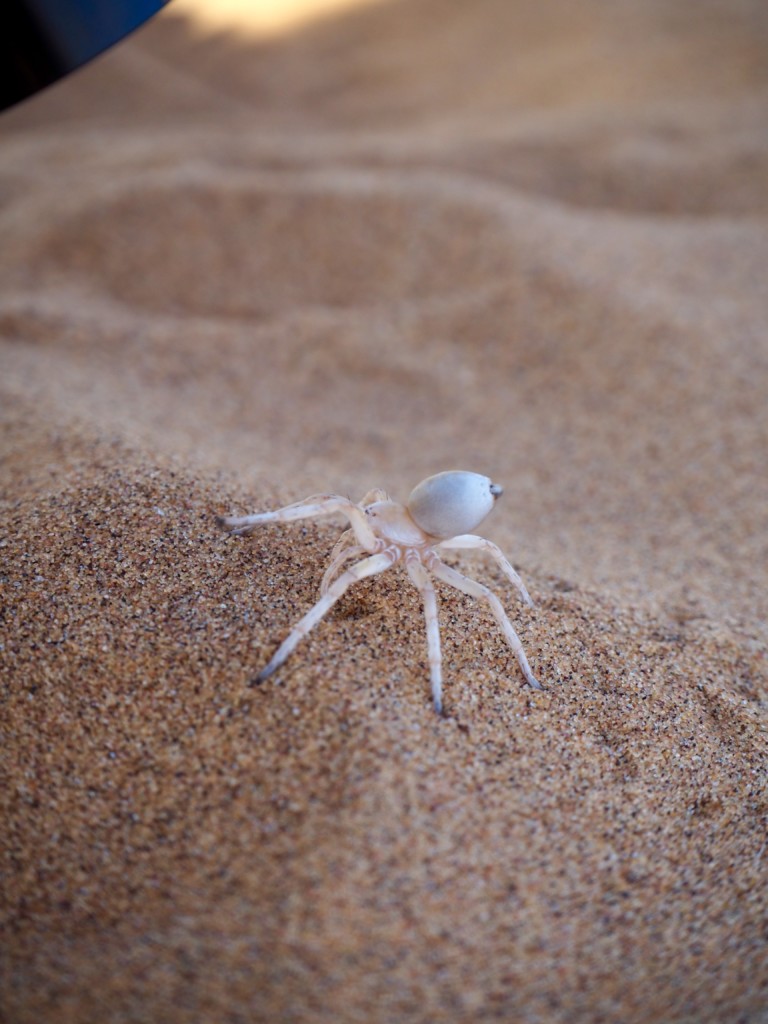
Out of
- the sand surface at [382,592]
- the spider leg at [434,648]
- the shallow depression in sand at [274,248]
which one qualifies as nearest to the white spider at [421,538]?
the spider leg at [434,648]

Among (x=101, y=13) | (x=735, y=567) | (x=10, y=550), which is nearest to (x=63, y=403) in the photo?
(x=10, y=550)

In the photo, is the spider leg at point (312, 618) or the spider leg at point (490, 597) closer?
the spider leg at point (312, 618)

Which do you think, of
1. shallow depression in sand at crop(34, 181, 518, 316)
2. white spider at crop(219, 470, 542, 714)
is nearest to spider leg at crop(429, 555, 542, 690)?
white spider at crop(219, 470, 542, 714)

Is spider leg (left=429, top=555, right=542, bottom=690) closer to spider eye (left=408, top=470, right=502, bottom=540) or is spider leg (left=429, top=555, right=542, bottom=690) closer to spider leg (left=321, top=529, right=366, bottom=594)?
spider eye (left=408, top=470, right=502, bottom=540)

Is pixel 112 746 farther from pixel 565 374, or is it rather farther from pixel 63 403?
pixel 565 374

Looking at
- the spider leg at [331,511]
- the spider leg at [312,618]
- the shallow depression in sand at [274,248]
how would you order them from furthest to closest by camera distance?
the shallow depression in sand at [274,248] → the spider leg at [331,511] → the spider leg at [312,618]

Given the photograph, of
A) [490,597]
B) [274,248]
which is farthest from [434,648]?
[274,248]

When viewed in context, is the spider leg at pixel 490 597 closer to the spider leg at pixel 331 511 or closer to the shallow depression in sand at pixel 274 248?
the spider leg at pixel 331 511
